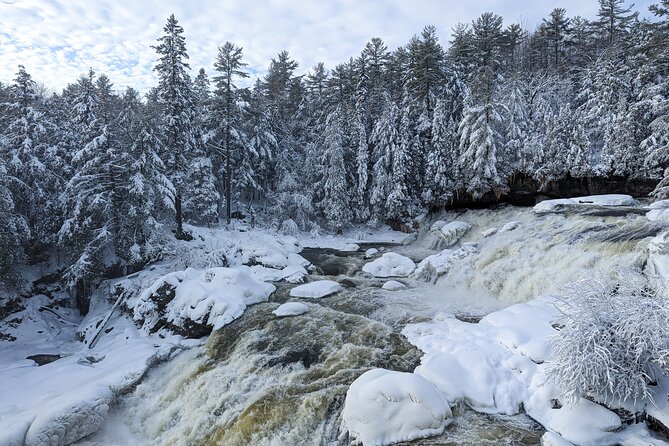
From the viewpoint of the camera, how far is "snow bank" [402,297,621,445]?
5629 mm

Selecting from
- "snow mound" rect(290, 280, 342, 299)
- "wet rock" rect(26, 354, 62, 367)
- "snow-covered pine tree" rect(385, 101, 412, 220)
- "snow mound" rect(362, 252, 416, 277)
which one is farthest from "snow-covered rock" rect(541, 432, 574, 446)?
"snow-covered pine tree" rect(385, 101, 412, 220)

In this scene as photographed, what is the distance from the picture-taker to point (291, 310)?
11898 mm

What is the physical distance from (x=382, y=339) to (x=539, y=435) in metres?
4.12

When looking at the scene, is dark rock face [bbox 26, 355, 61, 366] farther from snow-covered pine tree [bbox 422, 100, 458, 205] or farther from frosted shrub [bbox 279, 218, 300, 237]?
snow-covered pine tree [bbox 422, 100, 458, 205]

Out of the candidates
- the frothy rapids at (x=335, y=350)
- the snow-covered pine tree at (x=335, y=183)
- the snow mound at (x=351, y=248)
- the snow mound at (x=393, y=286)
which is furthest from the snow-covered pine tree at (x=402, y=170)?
the snow mound at (x=393, y=286)

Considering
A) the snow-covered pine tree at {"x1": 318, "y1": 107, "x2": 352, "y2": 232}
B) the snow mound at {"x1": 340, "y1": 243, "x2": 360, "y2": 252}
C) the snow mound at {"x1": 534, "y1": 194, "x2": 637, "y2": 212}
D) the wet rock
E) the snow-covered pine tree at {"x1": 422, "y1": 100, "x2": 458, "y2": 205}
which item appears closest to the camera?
the wet rock

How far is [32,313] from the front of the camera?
1755 cm

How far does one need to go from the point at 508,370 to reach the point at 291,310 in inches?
263

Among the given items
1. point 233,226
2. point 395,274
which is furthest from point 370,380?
point 233,226

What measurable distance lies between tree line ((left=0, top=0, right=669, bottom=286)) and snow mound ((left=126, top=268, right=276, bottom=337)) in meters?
4.79

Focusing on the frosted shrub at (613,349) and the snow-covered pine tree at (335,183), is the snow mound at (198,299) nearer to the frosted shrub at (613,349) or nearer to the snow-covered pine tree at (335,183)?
the frosted shrub at (613,349)

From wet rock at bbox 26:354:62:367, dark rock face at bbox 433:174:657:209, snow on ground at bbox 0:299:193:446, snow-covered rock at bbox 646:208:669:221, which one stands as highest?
dark rock face at bbox 433:174:657:209

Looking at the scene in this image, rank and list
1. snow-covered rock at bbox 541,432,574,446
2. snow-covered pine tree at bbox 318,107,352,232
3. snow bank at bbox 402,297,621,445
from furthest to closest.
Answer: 1. snow-covered pine tree at bbox 318,107,352,232
2. snow bank at bbox 402,297,621,445
3. snow-covered rock at bbox 541,432,574,446

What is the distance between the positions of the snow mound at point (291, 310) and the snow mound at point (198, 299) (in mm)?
1474
